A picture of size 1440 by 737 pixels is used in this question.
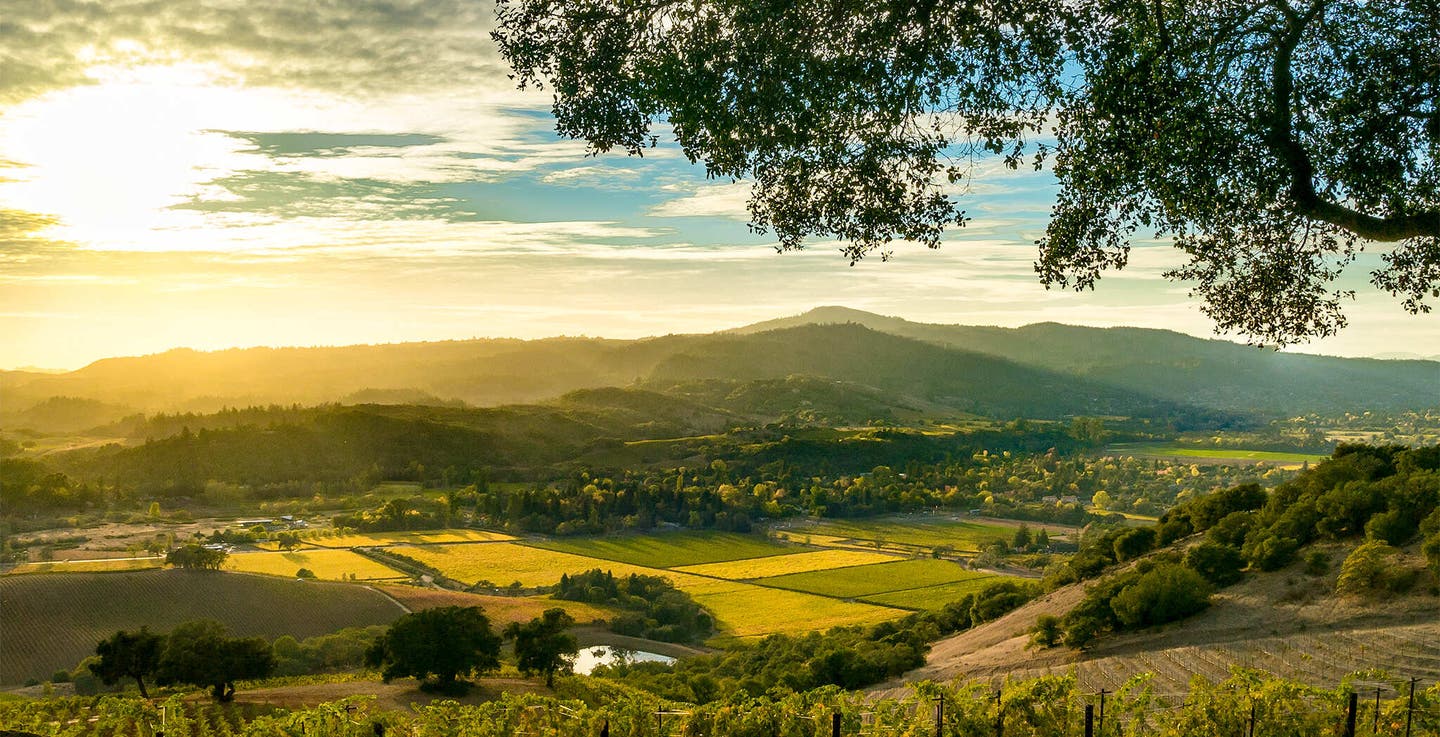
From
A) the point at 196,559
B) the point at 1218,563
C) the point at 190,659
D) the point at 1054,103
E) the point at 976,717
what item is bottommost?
the point at 196,559

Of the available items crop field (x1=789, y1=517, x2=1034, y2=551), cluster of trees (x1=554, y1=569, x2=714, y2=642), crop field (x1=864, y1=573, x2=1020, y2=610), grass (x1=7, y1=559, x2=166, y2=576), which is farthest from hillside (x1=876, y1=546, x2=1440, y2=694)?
crop field (x1=789, y1=517, x2=1034, y2=551)

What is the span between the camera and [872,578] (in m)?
77.9

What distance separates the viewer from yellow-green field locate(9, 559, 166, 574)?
72.9 metres

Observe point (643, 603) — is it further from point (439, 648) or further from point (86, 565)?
point (86, 565)

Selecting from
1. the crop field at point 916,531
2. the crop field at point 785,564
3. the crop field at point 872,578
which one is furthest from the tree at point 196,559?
the crop field at point 916,531

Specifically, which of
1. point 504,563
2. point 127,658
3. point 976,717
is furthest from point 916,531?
point 976,717

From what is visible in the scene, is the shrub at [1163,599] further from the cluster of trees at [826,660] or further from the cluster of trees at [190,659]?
the cluster of trees at [190,659]

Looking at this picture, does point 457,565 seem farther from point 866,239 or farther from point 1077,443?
point 1077,443

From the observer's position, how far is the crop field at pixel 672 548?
91250 millimetres

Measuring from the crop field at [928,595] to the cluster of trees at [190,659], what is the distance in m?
44.7

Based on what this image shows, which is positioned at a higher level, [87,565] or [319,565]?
[87,565]

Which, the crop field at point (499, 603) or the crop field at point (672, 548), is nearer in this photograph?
the crop field at point (499, 603)

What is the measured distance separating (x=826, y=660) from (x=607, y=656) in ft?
90.2

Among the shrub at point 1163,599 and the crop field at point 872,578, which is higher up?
the shrub at point 1163,599
